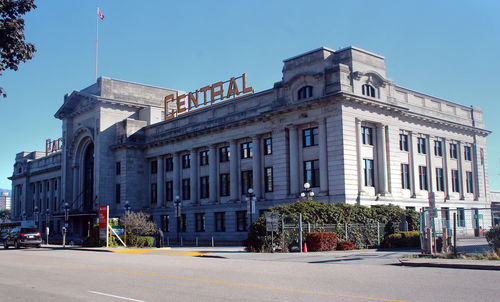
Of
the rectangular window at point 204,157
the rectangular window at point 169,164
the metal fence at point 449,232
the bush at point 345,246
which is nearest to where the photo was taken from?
the metal fence at point 449,232

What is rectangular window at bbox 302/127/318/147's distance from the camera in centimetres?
4456

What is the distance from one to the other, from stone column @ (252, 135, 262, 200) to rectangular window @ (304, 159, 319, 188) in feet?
19.8

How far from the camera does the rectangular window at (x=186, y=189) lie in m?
59.2

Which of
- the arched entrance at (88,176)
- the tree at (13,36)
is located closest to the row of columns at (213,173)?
the arched entrance at (88,176)

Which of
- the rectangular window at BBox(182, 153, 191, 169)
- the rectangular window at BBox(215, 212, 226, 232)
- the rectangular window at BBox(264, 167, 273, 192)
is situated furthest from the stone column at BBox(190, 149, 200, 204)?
the rectangular window at BBox(264, 167, 273, 192)

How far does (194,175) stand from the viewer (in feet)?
189

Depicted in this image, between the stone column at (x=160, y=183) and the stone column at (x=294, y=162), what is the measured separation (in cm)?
2269

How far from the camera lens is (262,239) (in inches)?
1197

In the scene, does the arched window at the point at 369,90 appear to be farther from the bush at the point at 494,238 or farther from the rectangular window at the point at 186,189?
the bush at the point at 494,238

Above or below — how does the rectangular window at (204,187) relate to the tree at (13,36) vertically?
below

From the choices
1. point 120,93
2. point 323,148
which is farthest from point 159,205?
point 323,148

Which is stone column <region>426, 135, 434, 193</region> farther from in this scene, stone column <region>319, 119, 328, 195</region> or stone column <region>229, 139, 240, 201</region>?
stone column <region>229, 139, 240, 201</region>

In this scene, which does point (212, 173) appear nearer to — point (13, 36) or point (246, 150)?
point (246, 150)

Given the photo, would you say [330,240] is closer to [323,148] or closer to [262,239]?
[262,239]
